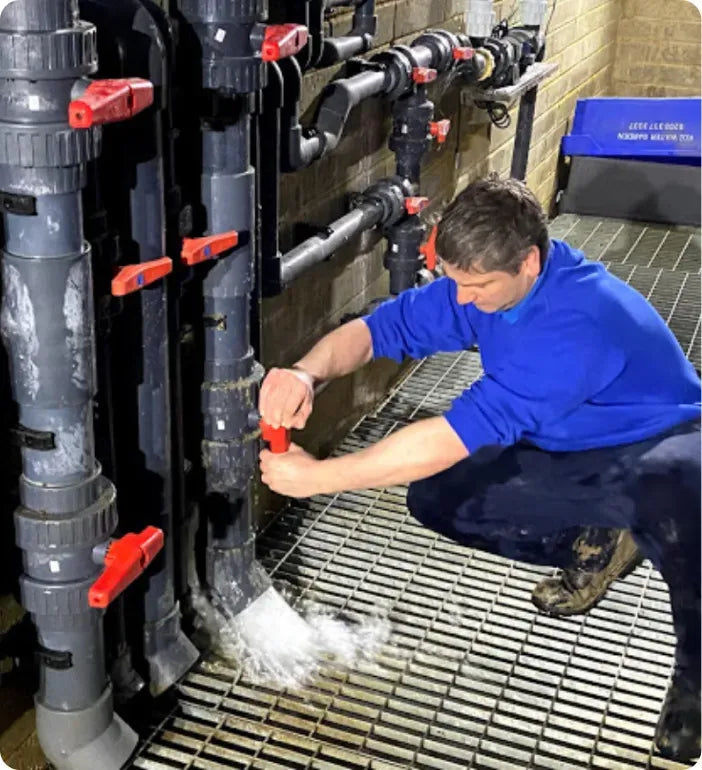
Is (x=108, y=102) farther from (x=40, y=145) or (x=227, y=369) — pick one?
(x=227, y=369)

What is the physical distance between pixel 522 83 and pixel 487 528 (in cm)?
221

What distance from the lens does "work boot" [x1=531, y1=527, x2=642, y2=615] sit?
240cm

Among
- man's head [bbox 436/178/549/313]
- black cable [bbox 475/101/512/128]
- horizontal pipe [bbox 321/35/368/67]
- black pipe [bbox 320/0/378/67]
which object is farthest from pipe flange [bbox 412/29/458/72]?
man's head [bbox 436/178/549/313]

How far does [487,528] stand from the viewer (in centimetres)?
238

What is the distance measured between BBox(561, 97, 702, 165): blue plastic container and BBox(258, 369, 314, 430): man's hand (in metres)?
3.89

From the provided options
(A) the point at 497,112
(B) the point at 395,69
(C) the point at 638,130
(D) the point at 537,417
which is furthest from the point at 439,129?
(C) the point at 638,130

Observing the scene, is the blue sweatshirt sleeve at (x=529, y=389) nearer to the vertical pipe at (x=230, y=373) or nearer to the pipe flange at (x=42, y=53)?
the vertical pipe at (x=230, y=373)

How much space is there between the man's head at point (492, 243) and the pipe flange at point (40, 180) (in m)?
0.69

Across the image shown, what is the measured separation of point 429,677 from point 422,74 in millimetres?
1589

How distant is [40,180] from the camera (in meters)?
1.61

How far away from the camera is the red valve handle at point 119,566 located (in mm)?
1866

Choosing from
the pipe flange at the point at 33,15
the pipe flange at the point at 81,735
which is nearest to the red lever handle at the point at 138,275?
the pipe flange at the point at 33,15

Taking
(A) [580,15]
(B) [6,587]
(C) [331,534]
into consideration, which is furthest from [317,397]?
(A) [580,15]

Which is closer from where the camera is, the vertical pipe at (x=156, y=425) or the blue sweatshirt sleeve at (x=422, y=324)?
the vertical pipe at (x=156, y=425)
